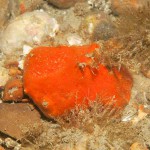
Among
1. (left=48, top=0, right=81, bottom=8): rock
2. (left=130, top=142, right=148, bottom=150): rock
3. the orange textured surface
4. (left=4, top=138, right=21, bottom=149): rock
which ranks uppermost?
(left=48, top=0, right=81, bottom=8): rock

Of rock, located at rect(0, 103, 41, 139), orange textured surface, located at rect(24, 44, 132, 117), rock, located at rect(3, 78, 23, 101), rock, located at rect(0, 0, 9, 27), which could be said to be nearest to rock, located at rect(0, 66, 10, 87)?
rock, located at rect(3, 78, 23, 101)

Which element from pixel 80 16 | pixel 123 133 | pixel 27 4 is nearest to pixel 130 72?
pixel 123 133

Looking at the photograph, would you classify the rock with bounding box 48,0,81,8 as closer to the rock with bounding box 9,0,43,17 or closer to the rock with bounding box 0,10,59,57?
the rock with bounding box 9,0,43,17

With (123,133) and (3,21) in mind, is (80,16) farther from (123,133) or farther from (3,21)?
(123,133)

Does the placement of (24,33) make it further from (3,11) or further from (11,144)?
(11,144)

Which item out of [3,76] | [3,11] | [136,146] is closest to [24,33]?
[3,11]

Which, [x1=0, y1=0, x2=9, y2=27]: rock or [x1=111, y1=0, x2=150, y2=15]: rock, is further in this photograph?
[x1=0, y1=0, x2=9, y2=27]: rock

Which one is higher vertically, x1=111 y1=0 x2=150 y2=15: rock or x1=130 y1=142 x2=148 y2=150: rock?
x1=111 y1=0 x2=150 y2=15: rock
